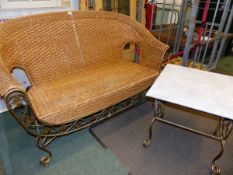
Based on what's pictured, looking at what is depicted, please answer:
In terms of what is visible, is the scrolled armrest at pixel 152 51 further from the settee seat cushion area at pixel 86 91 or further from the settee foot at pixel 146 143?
the settee foot at pixel 146 143

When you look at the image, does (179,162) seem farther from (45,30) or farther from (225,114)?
(45,30)

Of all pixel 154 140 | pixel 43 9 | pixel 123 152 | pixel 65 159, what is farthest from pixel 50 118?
pixel 43 9

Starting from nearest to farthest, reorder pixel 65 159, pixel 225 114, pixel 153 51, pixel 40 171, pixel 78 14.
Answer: pixel 225 114 < pixel 40 171 < pixel 65 159 < pixel 78 14 < pixel 153 51

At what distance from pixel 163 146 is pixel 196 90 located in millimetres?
553

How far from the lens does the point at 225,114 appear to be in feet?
3.59

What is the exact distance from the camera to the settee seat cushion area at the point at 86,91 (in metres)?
1.22

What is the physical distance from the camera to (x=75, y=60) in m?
1.72

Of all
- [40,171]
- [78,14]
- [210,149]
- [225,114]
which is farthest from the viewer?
[78,14]

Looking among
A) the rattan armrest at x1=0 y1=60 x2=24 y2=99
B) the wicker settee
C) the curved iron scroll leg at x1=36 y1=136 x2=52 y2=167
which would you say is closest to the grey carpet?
the wicker settee

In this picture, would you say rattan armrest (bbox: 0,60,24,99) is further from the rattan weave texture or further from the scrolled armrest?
the scrolled armrest

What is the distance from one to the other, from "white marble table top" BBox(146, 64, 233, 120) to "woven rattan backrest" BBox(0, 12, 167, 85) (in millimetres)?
391

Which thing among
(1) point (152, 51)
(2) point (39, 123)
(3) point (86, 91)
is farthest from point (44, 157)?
(1) point (152, 51)

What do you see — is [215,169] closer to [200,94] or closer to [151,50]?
[200,94]

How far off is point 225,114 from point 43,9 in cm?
173
